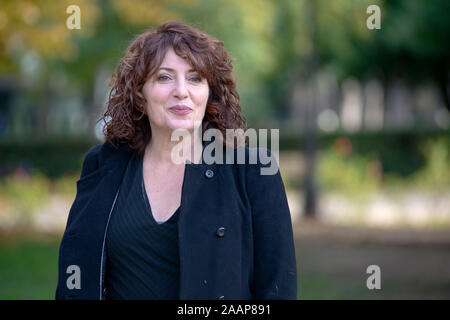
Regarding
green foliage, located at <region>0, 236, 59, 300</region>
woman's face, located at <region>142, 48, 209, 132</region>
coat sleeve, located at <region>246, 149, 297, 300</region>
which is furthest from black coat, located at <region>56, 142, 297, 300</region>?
green foliage, located at <region>0, 236, 59, 300</region>

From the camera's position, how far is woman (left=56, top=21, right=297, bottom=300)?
223 centimetres

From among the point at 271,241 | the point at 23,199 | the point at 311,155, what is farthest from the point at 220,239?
the point at 311,155

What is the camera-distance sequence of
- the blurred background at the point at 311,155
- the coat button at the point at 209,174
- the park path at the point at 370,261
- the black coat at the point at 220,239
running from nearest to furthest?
the black coat at the point at 220,239
the coat button at the point at 209,174
the park path at the point at 370,261
the blurred background at the point at 311,155

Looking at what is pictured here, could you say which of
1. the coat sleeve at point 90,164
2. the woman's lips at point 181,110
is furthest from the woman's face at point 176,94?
the coat sleeve at point 90,164

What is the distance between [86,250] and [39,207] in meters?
8.85

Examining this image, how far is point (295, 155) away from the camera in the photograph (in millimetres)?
22094

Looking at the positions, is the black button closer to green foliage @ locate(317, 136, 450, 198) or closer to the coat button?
the coat button

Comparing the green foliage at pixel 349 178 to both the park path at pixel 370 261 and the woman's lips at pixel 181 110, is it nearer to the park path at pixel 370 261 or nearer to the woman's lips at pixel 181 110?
the park path at pixel 370 261

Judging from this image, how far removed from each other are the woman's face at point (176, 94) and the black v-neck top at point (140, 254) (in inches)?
13.1

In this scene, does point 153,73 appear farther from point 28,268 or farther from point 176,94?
point 28,268

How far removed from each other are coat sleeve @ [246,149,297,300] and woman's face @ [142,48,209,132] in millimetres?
381

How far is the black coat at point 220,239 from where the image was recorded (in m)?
2.21
